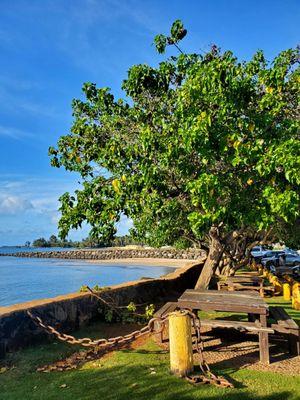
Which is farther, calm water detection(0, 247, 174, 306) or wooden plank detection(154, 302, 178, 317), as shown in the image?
calm water detection(0, 247, 174, 306)

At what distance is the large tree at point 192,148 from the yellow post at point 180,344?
205 centimetres

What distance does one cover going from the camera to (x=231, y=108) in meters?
8.73

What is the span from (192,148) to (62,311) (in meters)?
4.97

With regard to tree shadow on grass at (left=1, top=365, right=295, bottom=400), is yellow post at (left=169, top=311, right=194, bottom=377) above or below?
above

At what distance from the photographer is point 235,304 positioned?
8.05 meters

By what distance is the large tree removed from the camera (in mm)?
8062

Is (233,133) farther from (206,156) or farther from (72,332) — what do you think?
(72,332)

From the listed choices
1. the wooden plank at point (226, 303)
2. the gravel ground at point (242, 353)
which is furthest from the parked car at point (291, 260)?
the wooden plank at point (226, 303)

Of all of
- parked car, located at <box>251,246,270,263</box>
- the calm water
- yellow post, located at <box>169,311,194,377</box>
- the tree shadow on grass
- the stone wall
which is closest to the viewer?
the tree shadow on grass

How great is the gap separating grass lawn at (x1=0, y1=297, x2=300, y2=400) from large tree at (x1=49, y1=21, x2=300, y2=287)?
2.78 meters

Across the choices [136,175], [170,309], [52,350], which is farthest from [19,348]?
[136,175]

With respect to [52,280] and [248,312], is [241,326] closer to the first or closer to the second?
[248,312]

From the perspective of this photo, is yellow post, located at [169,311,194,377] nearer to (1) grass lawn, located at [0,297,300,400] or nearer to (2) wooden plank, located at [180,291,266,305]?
(1) grass lawn, located at [0,297,300,400]

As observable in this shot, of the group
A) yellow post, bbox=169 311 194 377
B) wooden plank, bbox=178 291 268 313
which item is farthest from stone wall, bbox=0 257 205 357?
yellow post, bbox=169 311 194 377
